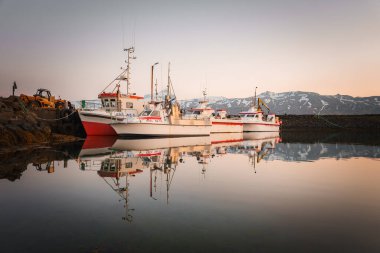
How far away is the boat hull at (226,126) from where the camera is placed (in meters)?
46.2

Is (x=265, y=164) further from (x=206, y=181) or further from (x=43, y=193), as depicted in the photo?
(x=43, y=193)

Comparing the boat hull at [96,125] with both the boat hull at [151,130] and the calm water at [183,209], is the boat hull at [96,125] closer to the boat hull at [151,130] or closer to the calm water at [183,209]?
the boat hull at [151,130]

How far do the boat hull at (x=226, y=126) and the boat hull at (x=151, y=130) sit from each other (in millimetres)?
10960

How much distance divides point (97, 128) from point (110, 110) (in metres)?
2.50

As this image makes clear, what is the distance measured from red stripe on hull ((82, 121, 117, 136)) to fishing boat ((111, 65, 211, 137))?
1.34 m

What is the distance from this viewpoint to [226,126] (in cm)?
4778

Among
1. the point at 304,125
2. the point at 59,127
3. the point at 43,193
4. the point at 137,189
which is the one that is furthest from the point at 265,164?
the point at 304,125

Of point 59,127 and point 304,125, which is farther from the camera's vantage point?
point 304,125

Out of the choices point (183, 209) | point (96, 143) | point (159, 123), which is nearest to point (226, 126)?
point (159, 123)

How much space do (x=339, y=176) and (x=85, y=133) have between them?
91.6 feet

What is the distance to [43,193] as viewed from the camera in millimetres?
8211

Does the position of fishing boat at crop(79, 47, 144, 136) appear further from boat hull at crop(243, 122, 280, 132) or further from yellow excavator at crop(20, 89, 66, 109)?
boat hull at crop(243, 122, 280, 132)

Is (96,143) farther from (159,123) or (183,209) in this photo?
(183,209)

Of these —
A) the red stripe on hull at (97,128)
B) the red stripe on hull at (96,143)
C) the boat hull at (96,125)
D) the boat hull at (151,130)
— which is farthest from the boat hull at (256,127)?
the red stripe on hull at (96,143)
